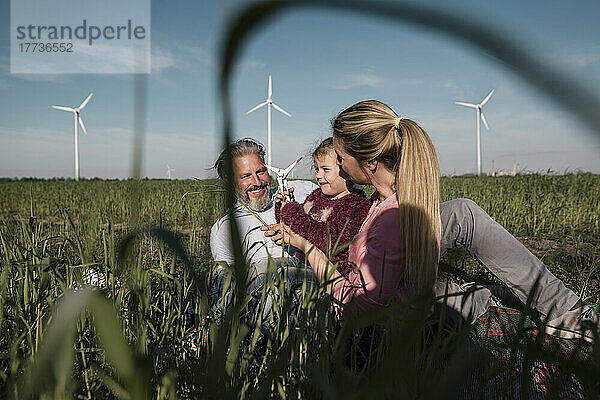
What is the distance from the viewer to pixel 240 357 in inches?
38.7

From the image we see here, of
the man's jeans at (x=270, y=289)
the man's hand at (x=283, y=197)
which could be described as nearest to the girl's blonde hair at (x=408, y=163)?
the man's jeans at (x=270, y=289)

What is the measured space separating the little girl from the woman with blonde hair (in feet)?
1.49

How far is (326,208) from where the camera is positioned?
2961mm

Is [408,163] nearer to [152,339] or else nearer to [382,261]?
[382,261]

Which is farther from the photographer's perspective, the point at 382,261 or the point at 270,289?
the point at 382,261

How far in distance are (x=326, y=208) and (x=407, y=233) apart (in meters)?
1.23

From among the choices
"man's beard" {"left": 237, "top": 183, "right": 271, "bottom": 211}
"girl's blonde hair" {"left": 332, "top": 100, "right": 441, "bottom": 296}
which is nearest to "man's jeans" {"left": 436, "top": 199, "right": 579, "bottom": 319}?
"girl's blonde hair" {"left": 332, "top": 100, "right": 441, "bottom": 296}

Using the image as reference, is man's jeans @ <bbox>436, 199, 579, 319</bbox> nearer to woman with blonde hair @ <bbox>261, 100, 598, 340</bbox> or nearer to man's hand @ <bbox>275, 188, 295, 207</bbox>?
woman with blonde hair @ <bbox>261, 100, 598, 340</bbox>

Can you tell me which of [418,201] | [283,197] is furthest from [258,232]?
[418,201]

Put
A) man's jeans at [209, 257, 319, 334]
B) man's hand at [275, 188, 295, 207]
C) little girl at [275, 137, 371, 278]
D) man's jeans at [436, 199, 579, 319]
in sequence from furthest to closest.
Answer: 1. man's hand at [275, 188, 295, 207]
2. little girl at [275, 137, 371, 278]
3. man's jeans at [436, 199, 579, 319]
4. man's jeans at [209, 257, 319, 334]

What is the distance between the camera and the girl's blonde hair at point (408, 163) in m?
1.71

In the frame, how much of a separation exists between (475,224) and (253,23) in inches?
92.5

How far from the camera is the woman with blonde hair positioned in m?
1.75

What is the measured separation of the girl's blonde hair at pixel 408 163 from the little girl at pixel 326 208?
2.16 ft
